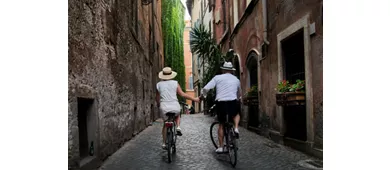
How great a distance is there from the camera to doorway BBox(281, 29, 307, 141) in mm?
7160

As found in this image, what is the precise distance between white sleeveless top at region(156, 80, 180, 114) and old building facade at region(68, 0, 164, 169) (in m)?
0.91

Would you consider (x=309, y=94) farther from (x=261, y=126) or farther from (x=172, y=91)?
(x=261, y=126)

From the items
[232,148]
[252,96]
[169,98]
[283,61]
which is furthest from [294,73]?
[252,96]

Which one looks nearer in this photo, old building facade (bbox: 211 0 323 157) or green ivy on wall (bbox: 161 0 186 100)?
old building facade (bbox: 211 0 323 157)

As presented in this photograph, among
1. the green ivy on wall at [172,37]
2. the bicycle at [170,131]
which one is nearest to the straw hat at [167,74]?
the bicycle at [170,131]

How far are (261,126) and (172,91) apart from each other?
428 cm

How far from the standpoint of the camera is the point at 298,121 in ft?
23.9

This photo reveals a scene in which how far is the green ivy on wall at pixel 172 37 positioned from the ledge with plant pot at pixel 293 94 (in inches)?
689

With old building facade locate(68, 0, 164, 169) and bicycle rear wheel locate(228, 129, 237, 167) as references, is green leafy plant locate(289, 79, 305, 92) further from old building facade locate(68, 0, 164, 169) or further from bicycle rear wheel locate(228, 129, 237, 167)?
old building facade locate(68, 0, 164, 169)

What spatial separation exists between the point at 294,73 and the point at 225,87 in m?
2.42

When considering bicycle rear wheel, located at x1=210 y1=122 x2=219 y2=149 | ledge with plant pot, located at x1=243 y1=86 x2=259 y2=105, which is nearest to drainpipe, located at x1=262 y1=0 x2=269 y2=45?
ledge with plant pot, located at x1=243 y1=86 x2=259 y2=105

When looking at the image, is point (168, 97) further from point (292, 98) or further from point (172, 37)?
point (172, 37)

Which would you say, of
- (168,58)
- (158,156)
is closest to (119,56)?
(158,156)

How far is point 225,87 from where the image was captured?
5.82m
